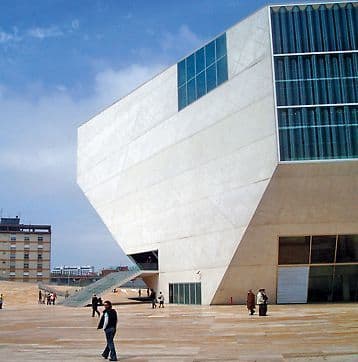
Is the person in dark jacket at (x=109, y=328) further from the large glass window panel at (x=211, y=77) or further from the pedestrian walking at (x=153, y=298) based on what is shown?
the large glass window panel at (x=211, y=77)

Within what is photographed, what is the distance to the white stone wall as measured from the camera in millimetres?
37438

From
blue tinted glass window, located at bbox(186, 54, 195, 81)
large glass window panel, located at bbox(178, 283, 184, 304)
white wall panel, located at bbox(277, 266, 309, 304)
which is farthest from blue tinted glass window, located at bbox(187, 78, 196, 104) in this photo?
white wall panel, located at bbox(277, 266, 309, 304)

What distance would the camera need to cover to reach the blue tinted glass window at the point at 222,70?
41.3 m

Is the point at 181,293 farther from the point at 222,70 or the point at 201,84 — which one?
the point at 222,70

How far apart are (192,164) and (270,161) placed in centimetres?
1100

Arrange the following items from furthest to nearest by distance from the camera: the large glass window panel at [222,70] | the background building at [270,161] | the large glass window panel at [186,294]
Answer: the large glass window panel at [186,294] → the large glass window panel at [222,70] → the background building at [270,161]

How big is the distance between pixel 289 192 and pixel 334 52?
427 inches

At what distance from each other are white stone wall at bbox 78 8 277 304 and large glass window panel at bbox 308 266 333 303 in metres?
6.59

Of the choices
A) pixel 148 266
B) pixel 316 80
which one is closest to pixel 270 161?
pixel 316 80

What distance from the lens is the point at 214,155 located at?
41.8 meters

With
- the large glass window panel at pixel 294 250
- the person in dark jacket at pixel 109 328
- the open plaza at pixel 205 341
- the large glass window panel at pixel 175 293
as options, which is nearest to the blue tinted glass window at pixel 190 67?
the large glass window panel at pixel 294 250

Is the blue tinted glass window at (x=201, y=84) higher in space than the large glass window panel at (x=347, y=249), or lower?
higher

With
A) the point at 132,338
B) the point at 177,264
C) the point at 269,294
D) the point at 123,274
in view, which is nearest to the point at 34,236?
the point at 123,274

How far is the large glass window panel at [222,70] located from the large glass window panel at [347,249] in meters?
15.5
